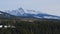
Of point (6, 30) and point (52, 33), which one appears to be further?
point (52, 33)

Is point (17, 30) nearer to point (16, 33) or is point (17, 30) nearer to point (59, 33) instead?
point (16, 33)

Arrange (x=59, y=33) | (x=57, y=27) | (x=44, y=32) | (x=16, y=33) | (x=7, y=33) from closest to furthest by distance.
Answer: (x=7, y=33) < (x=16, y=33) < (x=59, y=33) < (x=44, y=32) < (x=57, y=27)

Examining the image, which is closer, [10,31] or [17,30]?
[10,31]

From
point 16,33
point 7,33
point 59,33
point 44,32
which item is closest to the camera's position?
point 7,33

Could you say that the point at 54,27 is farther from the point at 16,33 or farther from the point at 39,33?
the point at 16,33

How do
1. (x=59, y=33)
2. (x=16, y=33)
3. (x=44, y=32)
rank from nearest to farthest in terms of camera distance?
(x=16, y=33), (x=59, y=33), (x=44, y=32)

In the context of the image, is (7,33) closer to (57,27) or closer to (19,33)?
(19,33)

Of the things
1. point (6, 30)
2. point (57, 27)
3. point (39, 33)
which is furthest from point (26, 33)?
point (57, 27)

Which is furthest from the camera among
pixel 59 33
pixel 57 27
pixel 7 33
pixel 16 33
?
pixel 57 27

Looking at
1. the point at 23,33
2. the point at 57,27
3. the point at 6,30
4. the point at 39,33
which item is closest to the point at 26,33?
the point at 23,33
